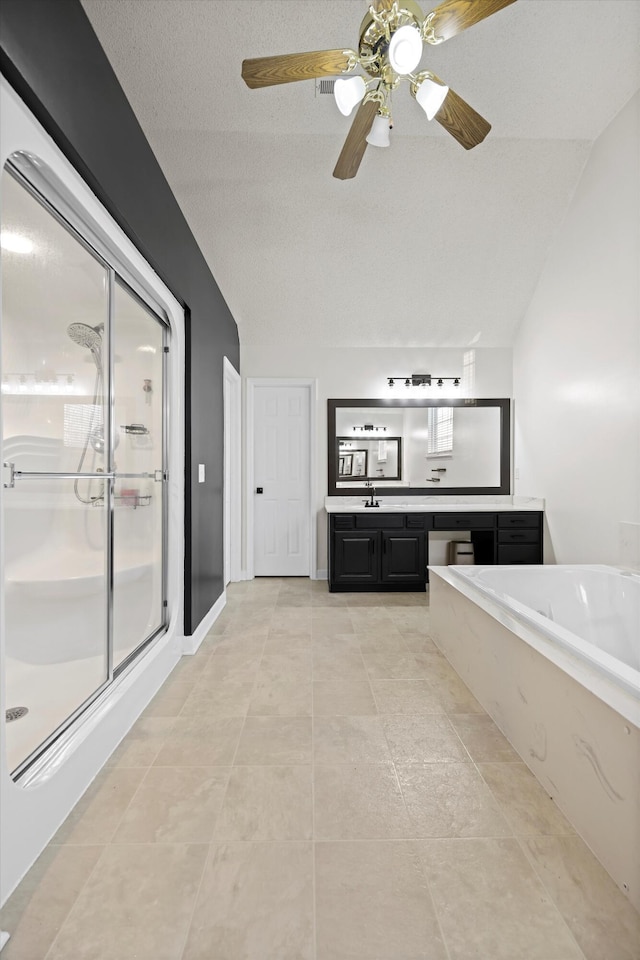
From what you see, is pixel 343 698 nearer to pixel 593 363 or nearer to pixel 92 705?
pixel 92 705

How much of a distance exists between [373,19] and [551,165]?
2439 mm

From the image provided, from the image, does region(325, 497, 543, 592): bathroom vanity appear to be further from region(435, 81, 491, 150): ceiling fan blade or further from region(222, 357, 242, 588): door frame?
region(435, 81, 491, 150): ceiling fan blade

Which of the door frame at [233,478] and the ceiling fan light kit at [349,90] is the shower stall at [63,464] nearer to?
the ceiling fan light kit at [349,90]

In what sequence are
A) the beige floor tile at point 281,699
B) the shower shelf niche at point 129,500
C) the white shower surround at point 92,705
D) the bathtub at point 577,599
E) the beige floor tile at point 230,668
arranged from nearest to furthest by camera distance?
the white shower surround at point 92,705 < the shower shelf niche at point 129,500 < the beige floor tile at point 281,699 < the bathtub at point 577,599 < the beige floor tile at point 230,668

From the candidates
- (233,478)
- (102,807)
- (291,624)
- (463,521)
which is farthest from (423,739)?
(233,478)

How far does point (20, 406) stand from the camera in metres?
1.69

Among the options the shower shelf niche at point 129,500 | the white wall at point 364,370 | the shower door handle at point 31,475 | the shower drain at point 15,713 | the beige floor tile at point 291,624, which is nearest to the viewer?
the shower door handle at point 31,475

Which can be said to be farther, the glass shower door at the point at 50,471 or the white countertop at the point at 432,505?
the white countertop at the point at 432,505

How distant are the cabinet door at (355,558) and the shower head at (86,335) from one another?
2827 mm

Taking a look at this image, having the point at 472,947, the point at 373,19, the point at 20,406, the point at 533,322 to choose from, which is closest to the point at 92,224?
the point at 20,406

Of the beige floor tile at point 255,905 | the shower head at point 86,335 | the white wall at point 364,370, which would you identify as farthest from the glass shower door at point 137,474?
the white wall at point 364,370

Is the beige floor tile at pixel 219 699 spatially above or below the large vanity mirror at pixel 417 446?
below

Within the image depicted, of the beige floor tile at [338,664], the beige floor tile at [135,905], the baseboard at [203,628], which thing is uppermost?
the baseboard at [203,628]

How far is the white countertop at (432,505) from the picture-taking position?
14.6 ft
